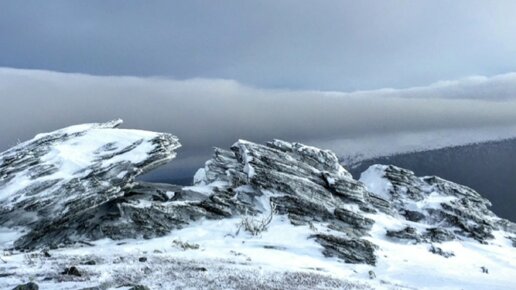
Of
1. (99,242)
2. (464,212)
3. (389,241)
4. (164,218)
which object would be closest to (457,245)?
(389,241)

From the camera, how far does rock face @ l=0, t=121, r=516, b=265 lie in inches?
1912

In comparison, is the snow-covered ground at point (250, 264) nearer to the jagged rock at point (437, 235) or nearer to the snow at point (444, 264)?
the snow at point (444, 264)

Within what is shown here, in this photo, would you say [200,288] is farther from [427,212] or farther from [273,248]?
[427,212]

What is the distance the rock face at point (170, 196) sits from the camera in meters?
48.6

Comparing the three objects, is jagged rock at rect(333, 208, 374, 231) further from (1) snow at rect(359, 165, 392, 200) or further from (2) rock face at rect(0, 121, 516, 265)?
(1) snow at rect(359, 165, 392, 200)

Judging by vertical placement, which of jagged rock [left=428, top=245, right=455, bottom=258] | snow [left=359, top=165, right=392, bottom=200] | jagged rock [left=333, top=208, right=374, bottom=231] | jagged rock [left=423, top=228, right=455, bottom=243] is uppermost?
snow [left=359, top=165, right=392, bottom=200]

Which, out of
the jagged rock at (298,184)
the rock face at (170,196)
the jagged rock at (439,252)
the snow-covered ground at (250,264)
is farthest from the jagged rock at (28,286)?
the jagged rock at (439,252)

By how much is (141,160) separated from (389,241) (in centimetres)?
3165

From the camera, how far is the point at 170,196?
5788 cm

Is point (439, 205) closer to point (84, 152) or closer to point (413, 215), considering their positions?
point (413, 215)

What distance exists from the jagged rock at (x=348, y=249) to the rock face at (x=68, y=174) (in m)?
22.7

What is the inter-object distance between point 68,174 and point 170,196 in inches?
481

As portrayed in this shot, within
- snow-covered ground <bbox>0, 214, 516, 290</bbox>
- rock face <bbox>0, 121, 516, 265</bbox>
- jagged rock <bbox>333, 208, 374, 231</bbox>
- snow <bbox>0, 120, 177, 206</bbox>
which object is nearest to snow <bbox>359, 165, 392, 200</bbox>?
rock face <bbox>0, 121, 516, 265</bbox>

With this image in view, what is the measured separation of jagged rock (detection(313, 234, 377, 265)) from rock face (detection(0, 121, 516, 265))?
4.5 inches
